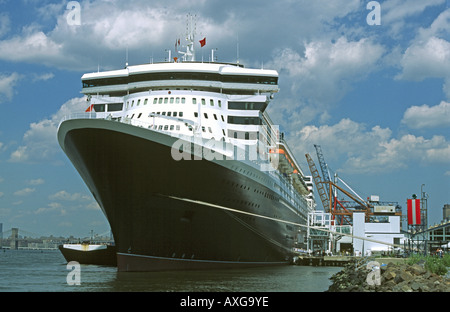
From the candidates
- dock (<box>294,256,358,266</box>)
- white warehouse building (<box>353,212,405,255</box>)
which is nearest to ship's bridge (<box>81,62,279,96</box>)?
dock (<box>294,256,358,266</box>)

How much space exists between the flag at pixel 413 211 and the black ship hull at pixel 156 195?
3782 centimetres

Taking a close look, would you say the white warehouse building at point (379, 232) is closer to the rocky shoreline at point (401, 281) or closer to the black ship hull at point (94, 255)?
the black ship hull at point (94, 255)

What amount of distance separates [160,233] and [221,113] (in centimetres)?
855

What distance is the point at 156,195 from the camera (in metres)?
26.9

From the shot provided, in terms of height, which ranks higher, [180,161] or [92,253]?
[180,161]

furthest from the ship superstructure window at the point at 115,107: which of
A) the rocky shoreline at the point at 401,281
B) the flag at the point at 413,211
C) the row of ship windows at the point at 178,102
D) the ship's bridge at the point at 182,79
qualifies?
the flag at the point at 413,211

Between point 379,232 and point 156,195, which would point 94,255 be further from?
point 379,232

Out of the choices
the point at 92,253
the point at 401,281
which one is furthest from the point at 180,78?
the point at 92,253

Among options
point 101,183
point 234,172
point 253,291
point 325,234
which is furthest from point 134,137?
point 325,234

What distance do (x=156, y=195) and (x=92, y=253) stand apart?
23.4 m

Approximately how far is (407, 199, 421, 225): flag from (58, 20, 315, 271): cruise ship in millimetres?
30155

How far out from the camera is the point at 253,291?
73.7 ft
